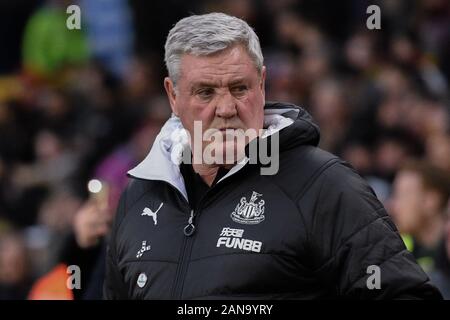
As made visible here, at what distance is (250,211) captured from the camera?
4.07m

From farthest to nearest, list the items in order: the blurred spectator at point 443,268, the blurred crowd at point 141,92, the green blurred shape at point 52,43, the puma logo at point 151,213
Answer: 1. the green blurred shape at point 52,43
2. the blurred crowd at point 141,92
3. the blurred spectator at point 443,268
4. the puma logo at point 151,213

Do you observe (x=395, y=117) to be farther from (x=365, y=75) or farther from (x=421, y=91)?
(x=365, y=75)

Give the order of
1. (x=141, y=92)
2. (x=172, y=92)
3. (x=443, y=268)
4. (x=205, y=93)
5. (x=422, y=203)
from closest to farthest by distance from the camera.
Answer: (x=205, y=93) < (x=172, y=92) < (x=443, y=268) < (x=422, y=203) < (x=141, y=92)

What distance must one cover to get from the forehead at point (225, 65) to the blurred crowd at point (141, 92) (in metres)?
3.12

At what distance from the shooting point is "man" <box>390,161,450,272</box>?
6961 mm

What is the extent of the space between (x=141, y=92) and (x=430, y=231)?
19.4 ft

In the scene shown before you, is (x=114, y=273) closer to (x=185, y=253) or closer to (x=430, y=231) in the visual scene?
(x=185, y=253)

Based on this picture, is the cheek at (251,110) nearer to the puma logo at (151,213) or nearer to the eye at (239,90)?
the eye at (239,90)

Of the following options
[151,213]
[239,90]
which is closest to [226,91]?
[239,90]

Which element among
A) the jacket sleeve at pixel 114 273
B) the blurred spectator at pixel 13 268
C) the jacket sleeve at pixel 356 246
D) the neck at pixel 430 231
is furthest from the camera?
the blurred spectator at pixel 13 268

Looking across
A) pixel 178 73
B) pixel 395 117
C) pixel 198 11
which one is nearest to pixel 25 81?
pixel 198 11

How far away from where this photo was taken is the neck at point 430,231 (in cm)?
688

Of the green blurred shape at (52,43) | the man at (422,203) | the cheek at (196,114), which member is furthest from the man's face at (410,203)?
the green blurred shape at (52,43)

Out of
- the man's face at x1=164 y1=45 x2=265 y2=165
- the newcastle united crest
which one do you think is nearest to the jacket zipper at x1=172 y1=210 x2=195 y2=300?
the newcastle united crest
